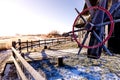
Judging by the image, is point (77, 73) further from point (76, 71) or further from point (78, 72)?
point (76, 71)

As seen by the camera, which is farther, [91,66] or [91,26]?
[91,66]

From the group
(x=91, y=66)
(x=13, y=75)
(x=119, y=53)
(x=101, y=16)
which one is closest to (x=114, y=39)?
(x=119, y=53)

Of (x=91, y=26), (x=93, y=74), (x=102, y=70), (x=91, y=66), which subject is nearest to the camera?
(x=91, y=26)

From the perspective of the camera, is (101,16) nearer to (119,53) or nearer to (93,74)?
(93,74)

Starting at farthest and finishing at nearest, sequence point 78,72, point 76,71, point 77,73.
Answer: point 76,71
point 78,72
point 77,73

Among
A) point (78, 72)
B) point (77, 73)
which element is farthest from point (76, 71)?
point (77, 73)

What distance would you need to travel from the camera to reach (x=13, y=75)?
31.1 feet

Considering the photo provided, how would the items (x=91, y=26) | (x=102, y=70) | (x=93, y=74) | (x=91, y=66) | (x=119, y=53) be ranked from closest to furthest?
1. (x=91, y=26)
2. (x=93, y=74)
3. (x=102, y=70)
4. (x=91, y=66)
5. (x=119, y=53)

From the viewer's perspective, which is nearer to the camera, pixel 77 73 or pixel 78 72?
pixel 77 73

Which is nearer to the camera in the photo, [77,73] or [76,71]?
[77,73]

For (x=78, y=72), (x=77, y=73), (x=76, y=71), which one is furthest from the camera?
(x=76, y=71)

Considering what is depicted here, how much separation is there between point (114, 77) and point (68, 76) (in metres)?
2.11

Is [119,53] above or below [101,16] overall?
below

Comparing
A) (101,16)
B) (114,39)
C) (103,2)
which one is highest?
(103,2)
